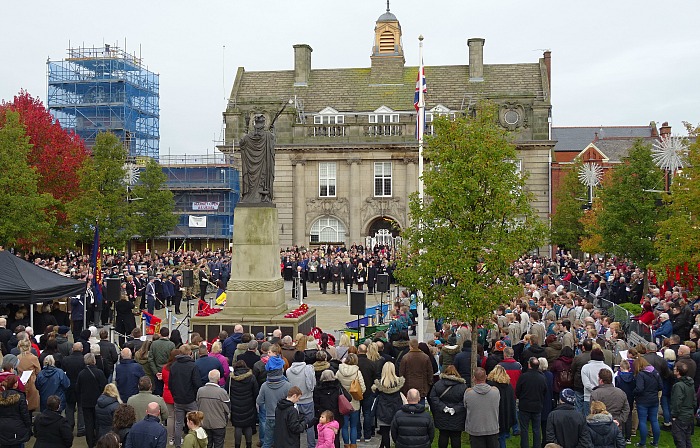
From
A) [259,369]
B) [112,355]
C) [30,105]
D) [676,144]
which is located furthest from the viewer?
[30,105]

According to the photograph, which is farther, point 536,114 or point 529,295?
point 536,114

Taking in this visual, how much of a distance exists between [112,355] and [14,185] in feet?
77.0

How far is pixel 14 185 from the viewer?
33.0 metres

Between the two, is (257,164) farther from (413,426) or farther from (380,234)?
(380,234)

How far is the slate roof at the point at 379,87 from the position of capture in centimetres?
4894

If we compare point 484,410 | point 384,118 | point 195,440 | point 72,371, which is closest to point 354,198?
point 384,118

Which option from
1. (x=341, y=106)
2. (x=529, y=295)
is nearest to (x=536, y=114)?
(x=341, y=106)

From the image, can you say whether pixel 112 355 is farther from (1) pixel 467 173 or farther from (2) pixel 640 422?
(2) pixel 640 422

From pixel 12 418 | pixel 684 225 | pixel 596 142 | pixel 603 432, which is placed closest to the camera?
pixel 603 432

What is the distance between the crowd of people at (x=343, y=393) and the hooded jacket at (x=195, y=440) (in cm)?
2

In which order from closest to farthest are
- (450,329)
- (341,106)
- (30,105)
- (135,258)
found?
(450,329)
(135,258)
(30,105)
(341,106)

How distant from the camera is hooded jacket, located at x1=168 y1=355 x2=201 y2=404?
11.1 metres

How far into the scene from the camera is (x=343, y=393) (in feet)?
36.4

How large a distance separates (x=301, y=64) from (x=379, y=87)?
20.4 ft
